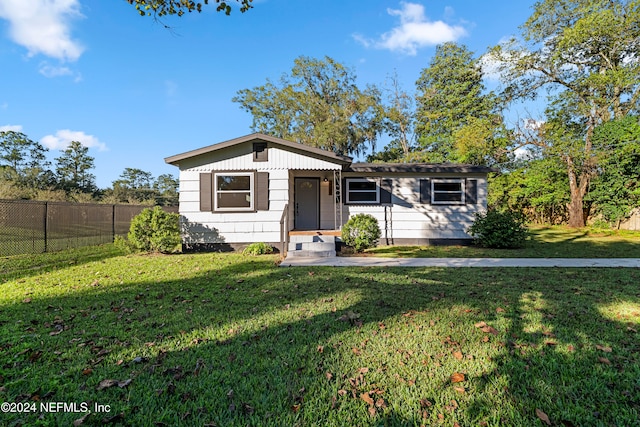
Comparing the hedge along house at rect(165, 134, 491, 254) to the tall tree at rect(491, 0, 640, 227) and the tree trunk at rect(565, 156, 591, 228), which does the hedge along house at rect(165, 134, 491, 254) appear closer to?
the tree trunk at rect(565, 156, 591, 228)

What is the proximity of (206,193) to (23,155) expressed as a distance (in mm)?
37652

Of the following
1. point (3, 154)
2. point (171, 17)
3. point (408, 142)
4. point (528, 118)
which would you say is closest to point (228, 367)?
point (171, 17)

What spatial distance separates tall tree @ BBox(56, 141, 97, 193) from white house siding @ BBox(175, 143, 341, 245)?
32141mm

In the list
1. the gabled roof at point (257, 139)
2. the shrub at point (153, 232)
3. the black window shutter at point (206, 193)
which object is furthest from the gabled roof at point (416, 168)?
the shrub at point (153, 232)

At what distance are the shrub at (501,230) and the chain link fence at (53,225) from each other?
1382 cm

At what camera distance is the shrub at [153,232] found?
8.84 metres

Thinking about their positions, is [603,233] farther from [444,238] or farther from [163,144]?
[163,144]

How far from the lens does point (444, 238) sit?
10.8 meters

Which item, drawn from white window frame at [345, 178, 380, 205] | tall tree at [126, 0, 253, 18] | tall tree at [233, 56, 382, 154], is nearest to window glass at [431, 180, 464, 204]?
white window frame at [345, 178, 380, 205]

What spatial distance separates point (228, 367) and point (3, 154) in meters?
44.8

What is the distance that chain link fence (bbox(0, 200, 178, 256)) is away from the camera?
826cm

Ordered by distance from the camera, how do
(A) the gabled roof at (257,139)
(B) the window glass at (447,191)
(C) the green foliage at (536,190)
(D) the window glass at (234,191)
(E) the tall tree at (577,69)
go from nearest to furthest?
1. (A) the gabled roof at (257,139)
2. (D) the window glass at (234,191)
3. (B) the window glass at (447,191)
4. (E) the tall tree at (577,69)
5. (C) the green foliage at (536,190)

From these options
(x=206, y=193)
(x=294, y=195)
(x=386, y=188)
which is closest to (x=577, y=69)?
(x=386, y=188)

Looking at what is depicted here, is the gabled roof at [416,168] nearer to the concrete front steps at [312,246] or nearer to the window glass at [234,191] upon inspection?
the concrete front steps at [312,246]
